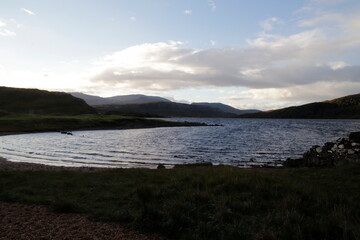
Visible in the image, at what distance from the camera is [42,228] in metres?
8.74

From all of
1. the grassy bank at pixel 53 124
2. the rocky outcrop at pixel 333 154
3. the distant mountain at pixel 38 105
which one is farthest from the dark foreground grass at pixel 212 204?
the distant mountain at pixel 38 105

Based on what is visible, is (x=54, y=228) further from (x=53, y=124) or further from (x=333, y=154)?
(x=53, y=124)

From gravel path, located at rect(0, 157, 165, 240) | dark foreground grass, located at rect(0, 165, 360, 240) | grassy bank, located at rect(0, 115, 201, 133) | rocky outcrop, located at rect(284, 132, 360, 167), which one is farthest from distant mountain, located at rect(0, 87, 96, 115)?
gravel path, located at rect(0, 157, 165, 240)

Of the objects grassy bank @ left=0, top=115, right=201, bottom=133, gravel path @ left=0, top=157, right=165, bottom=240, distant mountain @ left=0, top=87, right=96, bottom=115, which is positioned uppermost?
distant mountain @ left=0, top=87, right=96, bottom=115

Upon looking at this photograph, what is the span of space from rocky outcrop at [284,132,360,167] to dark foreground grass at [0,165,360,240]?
9.82 meters

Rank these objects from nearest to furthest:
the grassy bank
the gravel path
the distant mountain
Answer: the gravel path, the grassy bank, the distant mountain

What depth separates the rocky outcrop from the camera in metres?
25.6

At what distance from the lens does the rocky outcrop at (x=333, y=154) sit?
2562 cm

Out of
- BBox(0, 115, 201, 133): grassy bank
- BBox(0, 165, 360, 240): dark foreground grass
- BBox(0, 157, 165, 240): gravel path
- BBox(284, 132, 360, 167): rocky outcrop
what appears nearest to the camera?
BBox(0, 165, 360, 240): dark foreground grass

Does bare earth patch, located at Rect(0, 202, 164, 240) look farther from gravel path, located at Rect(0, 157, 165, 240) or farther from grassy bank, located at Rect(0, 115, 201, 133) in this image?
grassy bank, located at Rect(0, 115, 201, 133)

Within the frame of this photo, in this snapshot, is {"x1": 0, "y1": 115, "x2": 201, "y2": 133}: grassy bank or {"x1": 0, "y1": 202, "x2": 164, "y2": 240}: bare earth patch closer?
{"x1": 0, "y1": 202, "x2": 164, "y2": 240}: bare earth patch

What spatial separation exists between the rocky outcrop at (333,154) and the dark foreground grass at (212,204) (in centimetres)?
982

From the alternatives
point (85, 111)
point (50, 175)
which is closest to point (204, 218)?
point (50, 175)

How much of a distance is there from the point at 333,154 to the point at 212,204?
22.8 meters
